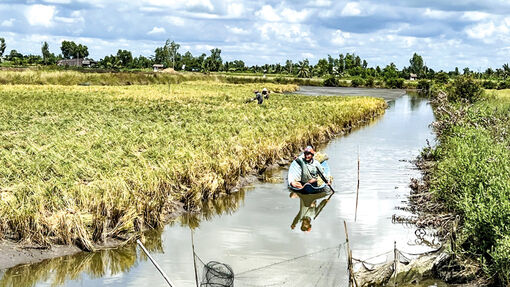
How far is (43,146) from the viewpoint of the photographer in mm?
16359

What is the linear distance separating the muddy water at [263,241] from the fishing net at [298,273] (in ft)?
0.06

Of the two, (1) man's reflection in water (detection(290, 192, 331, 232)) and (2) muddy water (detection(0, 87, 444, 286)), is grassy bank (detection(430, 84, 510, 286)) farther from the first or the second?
(1) man's reflection in water (detection(290, 192, 331, 232))

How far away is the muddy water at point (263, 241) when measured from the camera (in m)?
9.76

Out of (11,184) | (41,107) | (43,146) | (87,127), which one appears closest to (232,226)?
(11,184)

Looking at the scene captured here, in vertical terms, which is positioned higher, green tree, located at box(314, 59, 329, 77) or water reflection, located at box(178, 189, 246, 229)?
green tree, located at box(314, 59, 329, 77)

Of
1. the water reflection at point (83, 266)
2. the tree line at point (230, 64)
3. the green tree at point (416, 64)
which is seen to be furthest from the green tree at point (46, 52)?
the water reflection at point (83, 266)

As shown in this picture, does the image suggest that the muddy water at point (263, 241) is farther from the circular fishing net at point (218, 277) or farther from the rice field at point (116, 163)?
the circular fishing net at point (218, 277)

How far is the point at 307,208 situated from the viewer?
15070 millimetres

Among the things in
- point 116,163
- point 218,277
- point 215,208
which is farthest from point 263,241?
point 116,163

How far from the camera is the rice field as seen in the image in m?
10.5

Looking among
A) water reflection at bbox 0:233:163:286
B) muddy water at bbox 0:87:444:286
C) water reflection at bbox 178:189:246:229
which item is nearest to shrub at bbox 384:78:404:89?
muddy water at bbox 0:87:444:286

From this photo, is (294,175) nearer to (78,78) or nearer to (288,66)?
(78,78)

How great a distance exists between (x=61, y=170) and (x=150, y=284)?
4.99 meters

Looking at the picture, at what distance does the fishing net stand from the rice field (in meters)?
2.38
